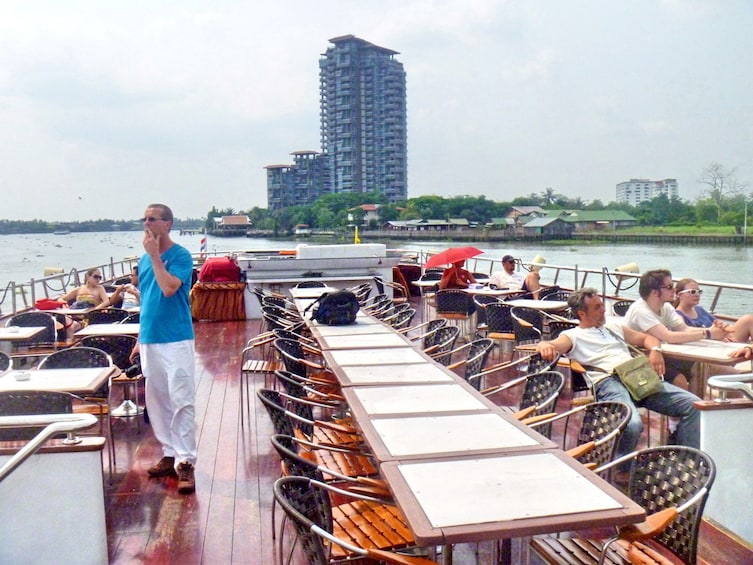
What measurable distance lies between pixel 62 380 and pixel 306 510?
2.11 m

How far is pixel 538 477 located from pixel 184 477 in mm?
2344

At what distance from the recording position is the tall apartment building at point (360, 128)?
12925cm

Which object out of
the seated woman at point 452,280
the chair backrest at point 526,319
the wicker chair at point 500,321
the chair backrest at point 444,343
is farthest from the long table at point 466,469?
the seated woman at point 452,280

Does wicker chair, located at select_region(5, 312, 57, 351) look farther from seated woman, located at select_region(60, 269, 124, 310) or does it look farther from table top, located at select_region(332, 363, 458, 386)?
table top, located at select_region(332, 363, 458, 386)

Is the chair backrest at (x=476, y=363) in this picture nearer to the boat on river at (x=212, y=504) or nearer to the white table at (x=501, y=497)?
the boat on river at (x=212, y=504)

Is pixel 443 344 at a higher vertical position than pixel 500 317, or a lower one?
higher

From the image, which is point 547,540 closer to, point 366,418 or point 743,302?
point 366,418

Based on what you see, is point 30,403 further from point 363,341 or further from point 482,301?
point 482,301

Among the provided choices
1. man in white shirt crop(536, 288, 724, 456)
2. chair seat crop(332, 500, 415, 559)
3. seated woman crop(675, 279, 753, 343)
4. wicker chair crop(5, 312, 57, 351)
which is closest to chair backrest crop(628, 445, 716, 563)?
chair seat crop(332, 500, 415, 559)

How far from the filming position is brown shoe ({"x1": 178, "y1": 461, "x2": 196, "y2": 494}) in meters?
3.67

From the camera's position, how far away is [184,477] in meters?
3.73

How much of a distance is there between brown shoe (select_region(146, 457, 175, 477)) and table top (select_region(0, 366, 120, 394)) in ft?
1.95

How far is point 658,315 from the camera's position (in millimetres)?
4461

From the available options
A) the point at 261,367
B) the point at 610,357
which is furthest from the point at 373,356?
the point at 261,367
